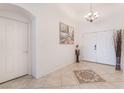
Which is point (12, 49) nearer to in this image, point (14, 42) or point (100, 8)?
point (14, 42)

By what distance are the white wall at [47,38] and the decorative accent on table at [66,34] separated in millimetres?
263

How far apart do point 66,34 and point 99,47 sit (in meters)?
2.29

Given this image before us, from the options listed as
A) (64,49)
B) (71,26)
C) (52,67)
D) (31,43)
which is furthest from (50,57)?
(71,26)

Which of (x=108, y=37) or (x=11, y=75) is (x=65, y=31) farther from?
(x=11, y=75)

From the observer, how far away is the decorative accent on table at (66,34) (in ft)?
16.0

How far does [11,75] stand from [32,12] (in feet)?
7.13

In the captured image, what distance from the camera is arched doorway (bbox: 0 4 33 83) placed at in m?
2.98

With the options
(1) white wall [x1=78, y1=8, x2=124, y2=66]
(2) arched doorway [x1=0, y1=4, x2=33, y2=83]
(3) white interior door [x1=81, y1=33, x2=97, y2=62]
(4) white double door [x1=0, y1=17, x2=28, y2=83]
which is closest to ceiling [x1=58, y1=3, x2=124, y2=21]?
(1) white wall [x1=78, y1=8, x2=124, y2=66]

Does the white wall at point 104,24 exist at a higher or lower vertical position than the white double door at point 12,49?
higher

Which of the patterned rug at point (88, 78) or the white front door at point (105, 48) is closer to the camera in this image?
the patterned rug at point (88, 78)

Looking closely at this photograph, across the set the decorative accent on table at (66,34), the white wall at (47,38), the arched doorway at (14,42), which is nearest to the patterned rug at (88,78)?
the white wall at (47,38)

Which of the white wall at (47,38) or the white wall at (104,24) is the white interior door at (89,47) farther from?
the white wall at (47,38)

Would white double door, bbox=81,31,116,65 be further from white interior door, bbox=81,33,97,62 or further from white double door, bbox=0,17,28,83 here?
white double door, bbox=0,17,28,83

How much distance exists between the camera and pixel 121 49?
4.60 m
